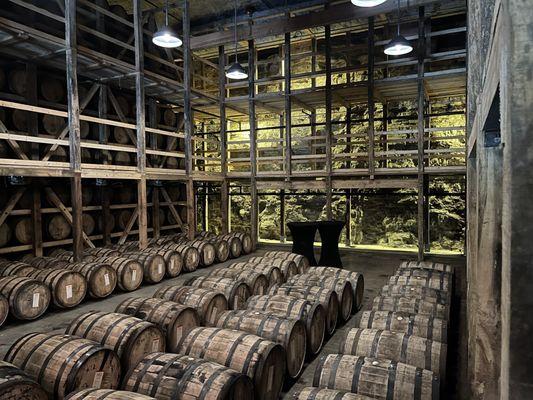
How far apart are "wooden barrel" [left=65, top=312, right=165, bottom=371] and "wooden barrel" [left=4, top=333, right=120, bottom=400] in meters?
0.28

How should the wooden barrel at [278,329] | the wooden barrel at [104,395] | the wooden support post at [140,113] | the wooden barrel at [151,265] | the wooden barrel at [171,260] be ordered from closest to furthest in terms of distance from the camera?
the wooden barrel at [104,395]
the wooden barrel at [278,329]
the wooden barrel at [151,265]
the wooden barrel at [171,260]
the wooden support post at [140,113]

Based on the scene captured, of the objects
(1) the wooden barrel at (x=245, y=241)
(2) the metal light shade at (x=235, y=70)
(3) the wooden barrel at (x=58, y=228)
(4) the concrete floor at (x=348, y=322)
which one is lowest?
(4) the concrete floor at (x=348, y=322)

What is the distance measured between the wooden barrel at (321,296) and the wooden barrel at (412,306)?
0.74 meters

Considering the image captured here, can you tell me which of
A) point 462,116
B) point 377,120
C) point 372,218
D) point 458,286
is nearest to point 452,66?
point 462,116

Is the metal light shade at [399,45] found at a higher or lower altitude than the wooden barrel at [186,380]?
higher

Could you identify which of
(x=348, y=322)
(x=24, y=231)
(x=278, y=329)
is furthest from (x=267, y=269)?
(x=24, y=231)

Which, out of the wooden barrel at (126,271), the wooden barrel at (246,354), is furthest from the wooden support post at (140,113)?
the wooden barrel at (246,354)

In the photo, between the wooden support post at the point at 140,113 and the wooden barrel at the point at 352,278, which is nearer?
the wooden barrel at the point at 352,278

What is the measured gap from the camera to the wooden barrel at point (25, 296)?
6.14 meters

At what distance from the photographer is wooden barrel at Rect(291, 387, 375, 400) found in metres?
2.83

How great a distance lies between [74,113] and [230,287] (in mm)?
5589

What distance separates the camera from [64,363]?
3.38 meters

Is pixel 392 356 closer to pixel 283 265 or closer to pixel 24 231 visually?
pixel 283 265

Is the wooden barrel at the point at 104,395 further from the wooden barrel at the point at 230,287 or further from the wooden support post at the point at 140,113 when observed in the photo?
the wooden support post at the point at 140,113
